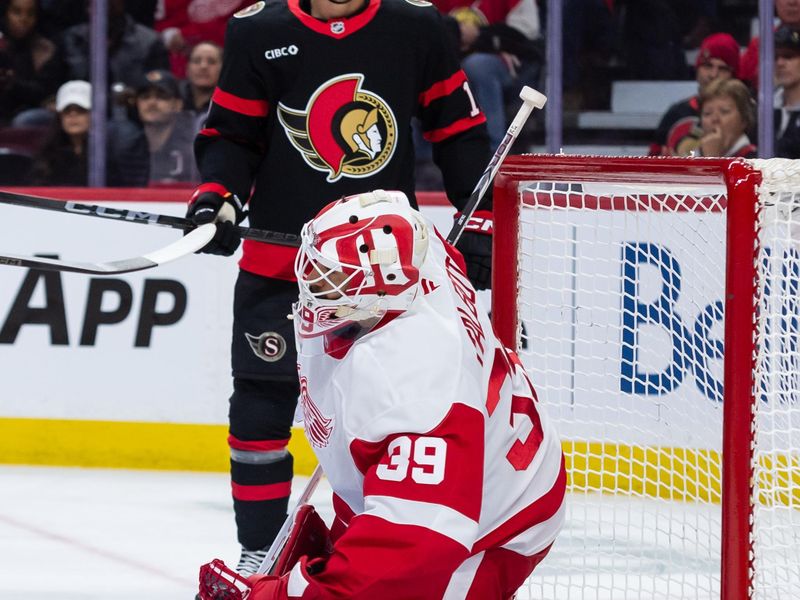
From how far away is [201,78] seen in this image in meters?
4.38

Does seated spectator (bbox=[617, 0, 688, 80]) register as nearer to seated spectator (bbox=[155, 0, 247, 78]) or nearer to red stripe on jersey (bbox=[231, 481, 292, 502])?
seated spectator (bbox=[155, 0, 247, 78])

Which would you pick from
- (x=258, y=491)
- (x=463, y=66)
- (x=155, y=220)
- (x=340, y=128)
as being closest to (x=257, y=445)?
(x=258, y=491)

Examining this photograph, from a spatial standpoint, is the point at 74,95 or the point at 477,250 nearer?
the point at 477,250

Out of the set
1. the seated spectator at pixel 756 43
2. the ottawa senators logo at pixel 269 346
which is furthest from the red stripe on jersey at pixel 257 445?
the seated spectator at pixel 756 43

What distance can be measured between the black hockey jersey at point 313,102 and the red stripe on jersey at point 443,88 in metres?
0.02

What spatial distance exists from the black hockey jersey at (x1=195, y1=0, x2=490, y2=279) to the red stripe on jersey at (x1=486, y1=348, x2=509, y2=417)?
0.94 m

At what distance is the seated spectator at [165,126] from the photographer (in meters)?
4.30

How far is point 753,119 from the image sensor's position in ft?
13.1

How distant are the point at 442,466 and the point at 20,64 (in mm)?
3291

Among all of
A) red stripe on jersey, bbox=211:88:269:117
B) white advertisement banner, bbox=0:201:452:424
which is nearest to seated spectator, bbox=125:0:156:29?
white advertisement banner, bbox=0:201:452:424

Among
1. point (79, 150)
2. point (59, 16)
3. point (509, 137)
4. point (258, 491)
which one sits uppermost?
point (59, 16)

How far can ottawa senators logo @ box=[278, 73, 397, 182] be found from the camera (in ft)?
8.53

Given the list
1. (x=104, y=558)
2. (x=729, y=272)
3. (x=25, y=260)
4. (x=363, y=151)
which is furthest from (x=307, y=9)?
(x=104, y=558)

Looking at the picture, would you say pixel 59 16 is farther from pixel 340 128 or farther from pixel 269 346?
pixel 269 346
